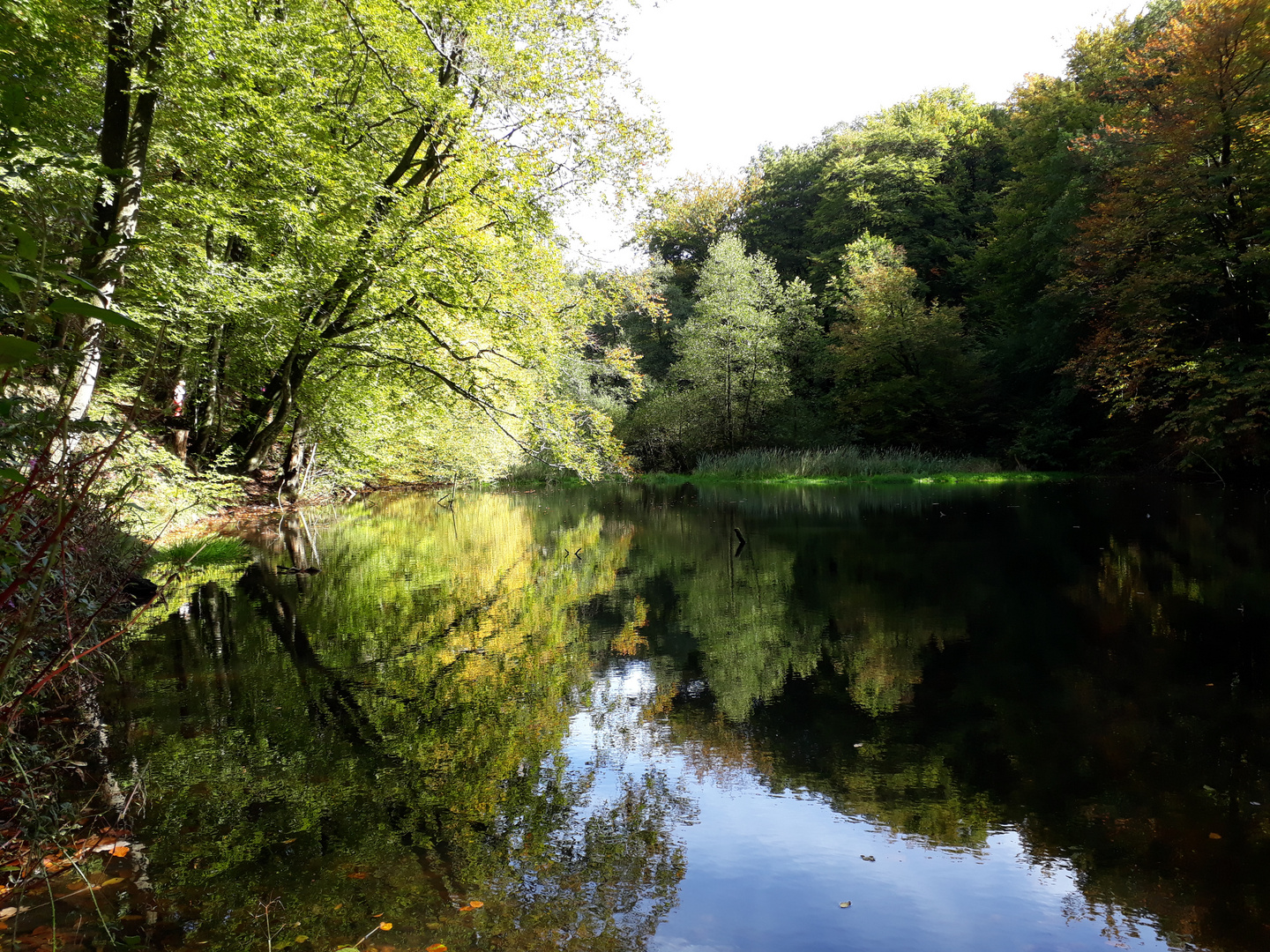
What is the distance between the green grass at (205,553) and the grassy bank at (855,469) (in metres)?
19.1

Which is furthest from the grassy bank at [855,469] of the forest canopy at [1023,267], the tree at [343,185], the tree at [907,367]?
the tree at [343,185]

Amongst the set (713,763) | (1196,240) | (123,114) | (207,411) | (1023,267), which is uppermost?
(1023,267)

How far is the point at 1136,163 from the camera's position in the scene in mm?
19656

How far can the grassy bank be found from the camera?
2583cm

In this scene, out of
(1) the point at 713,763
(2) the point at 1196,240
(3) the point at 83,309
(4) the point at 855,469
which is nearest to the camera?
(3) the point at 83,309

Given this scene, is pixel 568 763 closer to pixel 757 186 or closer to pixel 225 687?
pixel 225 687

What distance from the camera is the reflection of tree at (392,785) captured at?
9.39ft

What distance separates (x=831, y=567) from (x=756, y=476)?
18.9 meters

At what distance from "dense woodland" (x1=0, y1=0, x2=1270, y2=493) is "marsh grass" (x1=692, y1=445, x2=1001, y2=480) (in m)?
1.78

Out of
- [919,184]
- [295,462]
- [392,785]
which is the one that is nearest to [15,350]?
[392,785]

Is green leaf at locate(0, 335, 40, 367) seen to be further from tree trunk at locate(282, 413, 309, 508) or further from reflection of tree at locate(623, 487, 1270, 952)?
tree trunk at locate(282, 413, 309, 508)

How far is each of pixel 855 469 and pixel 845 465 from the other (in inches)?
16.2

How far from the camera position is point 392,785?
3.87 metres

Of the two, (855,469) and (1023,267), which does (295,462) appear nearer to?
(855,469)
